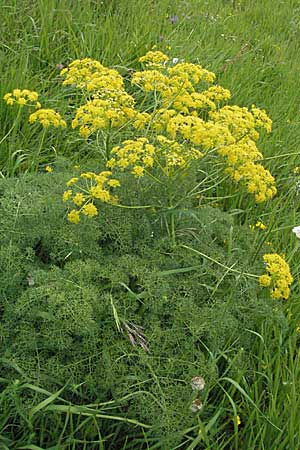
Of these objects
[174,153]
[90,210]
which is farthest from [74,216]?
[174,153]

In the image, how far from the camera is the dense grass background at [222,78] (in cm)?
186

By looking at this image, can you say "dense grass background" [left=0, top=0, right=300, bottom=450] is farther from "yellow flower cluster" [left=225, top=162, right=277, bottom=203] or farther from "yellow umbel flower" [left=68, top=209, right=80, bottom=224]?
"yellow umbel flower" [left=68, top=209, right=80, bottom=224]

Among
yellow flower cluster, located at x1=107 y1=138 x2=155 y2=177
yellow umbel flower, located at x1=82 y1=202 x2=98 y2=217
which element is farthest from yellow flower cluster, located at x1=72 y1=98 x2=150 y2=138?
yellow umbel flower, located at x1=82 y1=202 x2=98 y2=217

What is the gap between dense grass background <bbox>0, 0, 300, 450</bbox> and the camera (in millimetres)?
1860

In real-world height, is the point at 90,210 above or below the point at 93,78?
below

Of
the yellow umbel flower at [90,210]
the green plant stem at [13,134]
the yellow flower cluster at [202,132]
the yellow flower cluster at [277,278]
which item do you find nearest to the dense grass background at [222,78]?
the green plant stem at [13,134]

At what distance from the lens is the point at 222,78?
3.61 meters

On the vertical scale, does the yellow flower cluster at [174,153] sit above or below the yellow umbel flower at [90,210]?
above

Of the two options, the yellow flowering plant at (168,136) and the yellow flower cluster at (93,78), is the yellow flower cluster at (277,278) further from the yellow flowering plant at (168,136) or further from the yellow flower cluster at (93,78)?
the yellow flower cluster at (93,78)

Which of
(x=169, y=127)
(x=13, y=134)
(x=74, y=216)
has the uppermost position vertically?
(x=169, y=127)

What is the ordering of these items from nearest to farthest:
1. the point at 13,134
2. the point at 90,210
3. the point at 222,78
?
the point at 90,210
the point at 13,134
the point at 222,78

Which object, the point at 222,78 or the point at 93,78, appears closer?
the point at 93,78

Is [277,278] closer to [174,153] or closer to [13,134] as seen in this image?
[174,153]

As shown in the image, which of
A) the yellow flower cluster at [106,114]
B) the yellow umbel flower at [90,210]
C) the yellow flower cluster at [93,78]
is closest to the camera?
the yellow umbel flower at [90,210]
